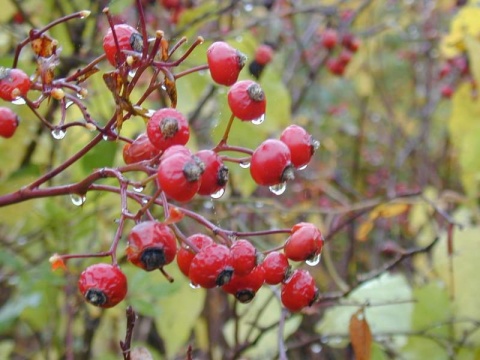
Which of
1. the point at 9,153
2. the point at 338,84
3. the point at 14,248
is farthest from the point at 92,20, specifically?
the point at 338,84

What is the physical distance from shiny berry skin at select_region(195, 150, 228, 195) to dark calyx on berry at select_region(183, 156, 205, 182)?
39 millimetres

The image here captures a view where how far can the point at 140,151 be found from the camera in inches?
37.0

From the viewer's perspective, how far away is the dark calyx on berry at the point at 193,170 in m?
0.79

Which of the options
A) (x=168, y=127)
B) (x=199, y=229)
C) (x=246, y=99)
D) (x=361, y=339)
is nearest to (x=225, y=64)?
(x=246, y=99)

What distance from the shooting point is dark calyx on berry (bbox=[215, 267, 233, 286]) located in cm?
87

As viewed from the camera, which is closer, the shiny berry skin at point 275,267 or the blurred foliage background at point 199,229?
the shiny berry skin at point 275,267

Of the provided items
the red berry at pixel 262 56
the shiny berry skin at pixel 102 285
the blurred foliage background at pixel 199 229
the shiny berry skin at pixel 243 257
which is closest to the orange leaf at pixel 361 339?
the blurred foliage background at pixel 199 229

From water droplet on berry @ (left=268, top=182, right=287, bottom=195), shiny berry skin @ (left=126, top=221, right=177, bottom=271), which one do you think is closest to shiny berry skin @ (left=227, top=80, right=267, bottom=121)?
water droplet on berry @ (left=268, top=182, right=287, bottom=195)

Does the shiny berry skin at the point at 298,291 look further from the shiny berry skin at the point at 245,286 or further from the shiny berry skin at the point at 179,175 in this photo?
the shiny berry skin at the point at 179,175

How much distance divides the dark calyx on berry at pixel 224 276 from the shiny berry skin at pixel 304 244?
106 mm

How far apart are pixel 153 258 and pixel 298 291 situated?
0.26 metres

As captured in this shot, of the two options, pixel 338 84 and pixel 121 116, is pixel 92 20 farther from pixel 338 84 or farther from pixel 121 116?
pixel 338 84

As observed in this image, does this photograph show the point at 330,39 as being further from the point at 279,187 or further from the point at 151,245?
the point at 151,245

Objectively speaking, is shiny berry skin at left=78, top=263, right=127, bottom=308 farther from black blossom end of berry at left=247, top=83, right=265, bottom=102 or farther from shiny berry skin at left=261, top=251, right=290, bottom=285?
black blossom end of berry at left=247, top=83, right=265, bottom=102
